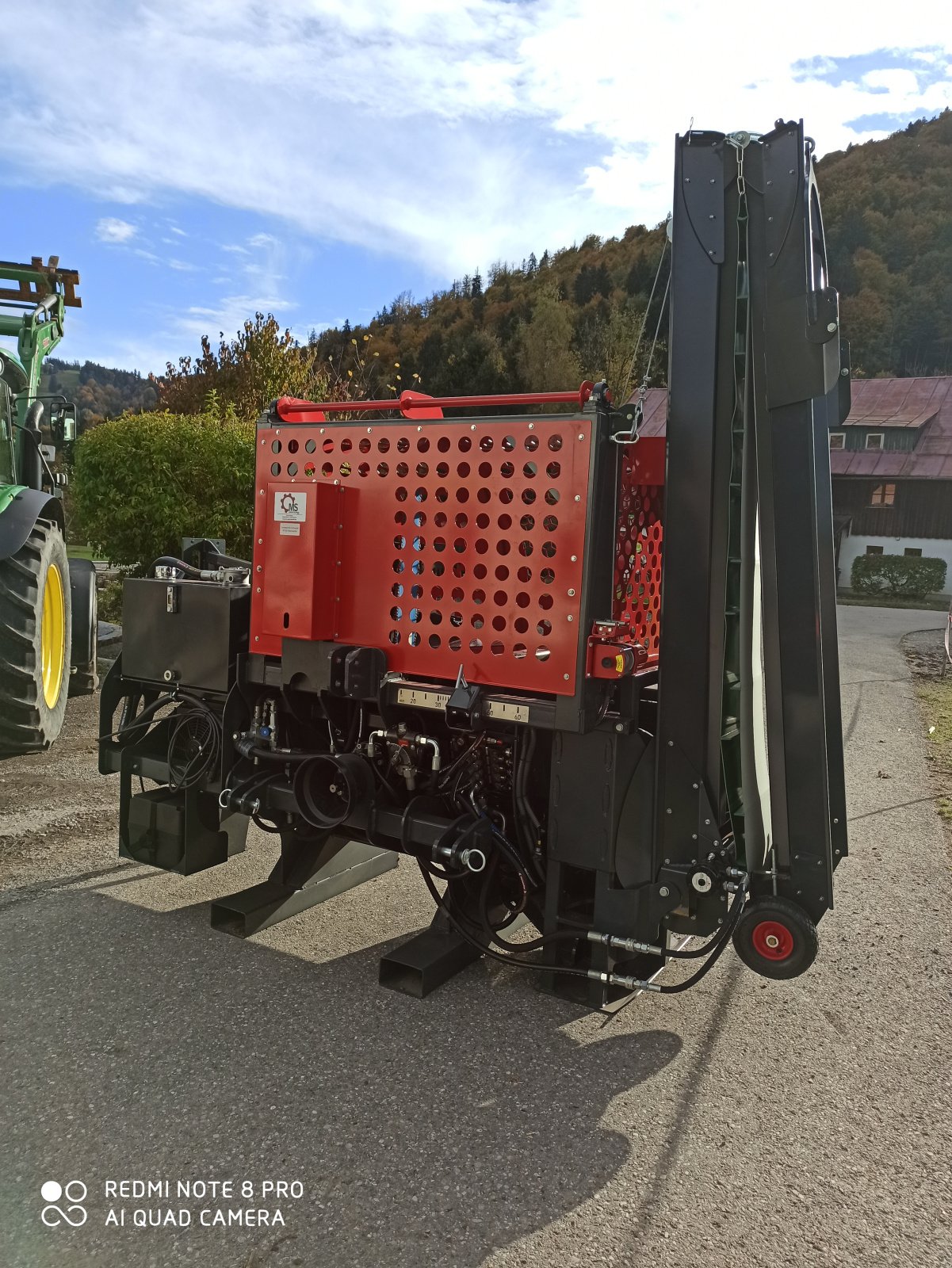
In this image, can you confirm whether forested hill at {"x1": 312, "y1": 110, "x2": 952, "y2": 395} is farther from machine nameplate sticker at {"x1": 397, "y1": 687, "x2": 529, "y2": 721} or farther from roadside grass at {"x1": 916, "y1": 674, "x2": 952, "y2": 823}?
machine nameplate sticker at {"x1": 397, "y1": 687, "x2": 529, "y2": 721}

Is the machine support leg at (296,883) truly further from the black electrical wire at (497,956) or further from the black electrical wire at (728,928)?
the black electrical wire at (728,928)

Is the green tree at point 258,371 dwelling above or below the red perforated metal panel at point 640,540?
above

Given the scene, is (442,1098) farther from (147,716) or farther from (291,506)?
(147,716)

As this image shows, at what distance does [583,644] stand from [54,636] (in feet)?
13.4

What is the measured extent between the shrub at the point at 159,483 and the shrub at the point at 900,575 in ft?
86.9

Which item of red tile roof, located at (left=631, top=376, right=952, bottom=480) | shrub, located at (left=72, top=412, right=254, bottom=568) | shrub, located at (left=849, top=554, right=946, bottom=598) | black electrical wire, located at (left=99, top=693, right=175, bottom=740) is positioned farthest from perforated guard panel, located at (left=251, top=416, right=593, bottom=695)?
red tile roof, located at (left=631, top=376, right=952, bottom=480)

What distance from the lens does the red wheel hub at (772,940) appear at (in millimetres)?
2721

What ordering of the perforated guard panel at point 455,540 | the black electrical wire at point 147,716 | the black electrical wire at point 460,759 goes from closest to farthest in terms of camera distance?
the perforated guard panel at point 455,540 < the black electrical wire at point 460,759 < the black electrical wire at point 147,716

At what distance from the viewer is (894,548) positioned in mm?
34031

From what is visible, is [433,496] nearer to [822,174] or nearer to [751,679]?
[751,679]

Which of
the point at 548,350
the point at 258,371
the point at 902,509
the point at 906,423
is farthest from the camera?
the point at 548,350

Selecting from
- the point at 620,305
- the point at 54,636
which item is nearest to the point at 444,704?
the point at 54,636

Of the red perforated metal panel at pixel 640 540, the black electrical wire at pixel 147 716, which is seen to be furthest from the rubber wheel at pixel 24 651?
the red perforated metal panel at pixel 640 540

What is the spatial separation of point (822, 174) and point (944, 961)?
103 m
